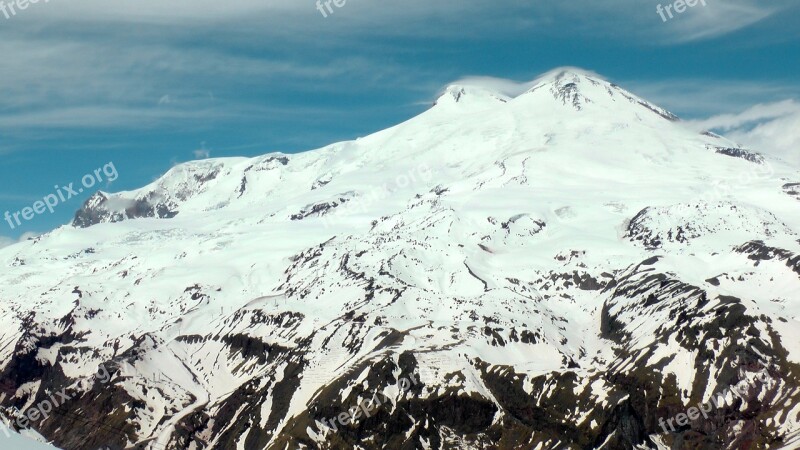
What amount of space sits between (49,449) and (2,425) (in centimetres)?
261

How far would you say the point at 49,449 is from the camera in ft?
167

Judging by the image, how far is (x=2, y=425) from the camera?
167ft
